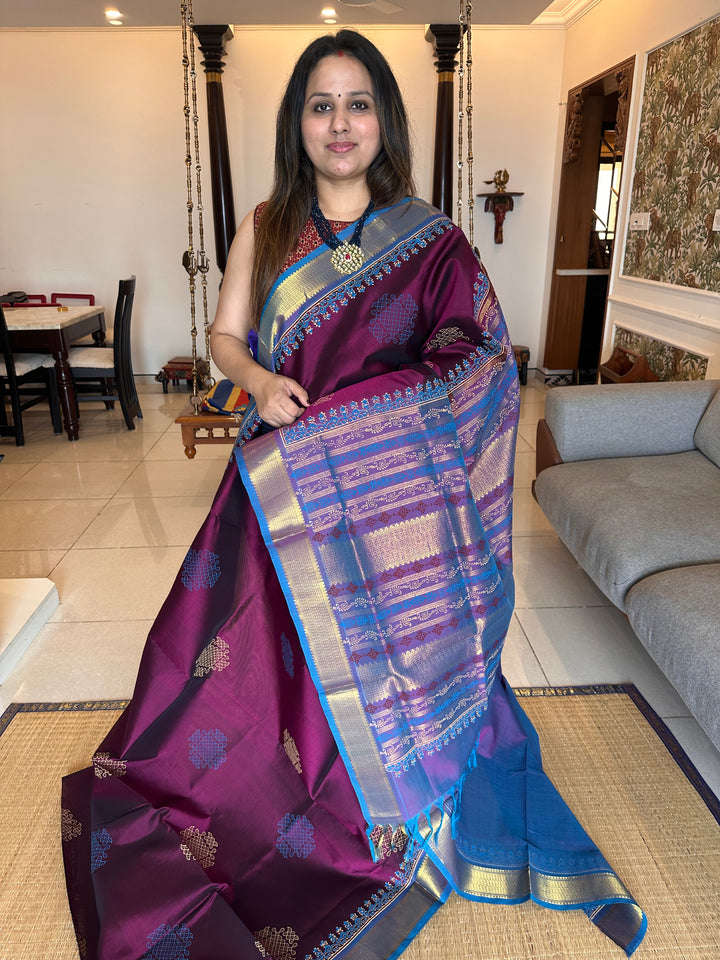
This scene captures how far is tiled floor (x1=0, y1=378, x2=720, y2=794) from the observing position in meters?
1.97

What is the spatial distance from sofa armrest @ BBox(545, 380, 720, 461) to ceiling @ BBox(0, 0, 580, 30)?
288cm

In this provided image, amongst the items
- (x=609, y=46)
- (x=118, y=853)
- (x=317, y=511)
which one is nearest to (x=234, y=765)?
(x=118, y=853)

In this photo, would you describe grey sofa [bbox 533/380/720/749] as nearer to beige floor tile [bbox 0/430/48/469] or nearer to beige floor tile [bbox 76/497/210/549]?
beige floor tile [bbox 76/497/210/549]

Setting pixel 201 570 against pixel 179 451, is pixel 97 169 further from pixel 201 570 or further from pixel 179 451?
pixel 201 570

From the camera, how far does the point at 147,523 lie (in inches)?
120

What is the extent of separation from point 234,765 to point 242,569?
1.24 ft

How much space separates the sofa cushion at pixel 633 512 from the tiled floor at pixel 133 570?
28cm

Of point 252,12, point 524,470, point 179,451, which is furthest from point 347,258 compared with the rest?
point 252,12

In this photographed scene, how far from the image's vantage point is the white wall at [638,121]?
3180 millimetres

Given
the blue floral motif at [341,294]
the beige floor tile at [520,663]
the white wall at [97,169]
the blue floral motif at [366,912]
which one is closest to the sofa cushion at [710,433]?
the beige floor tile at [520,663]

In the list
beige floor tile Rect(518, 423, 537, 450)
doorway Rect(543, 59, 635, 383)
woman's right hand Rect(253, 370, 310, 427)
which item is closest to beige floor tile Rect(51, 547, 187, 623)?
woman's right hand Rect(253, 370, 310, 427)

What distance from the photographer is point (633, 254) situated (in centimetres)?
396

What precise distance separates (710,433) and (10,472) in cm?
341

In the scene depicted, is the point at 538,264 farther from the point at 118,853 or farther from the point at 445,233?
the point at 118,853
